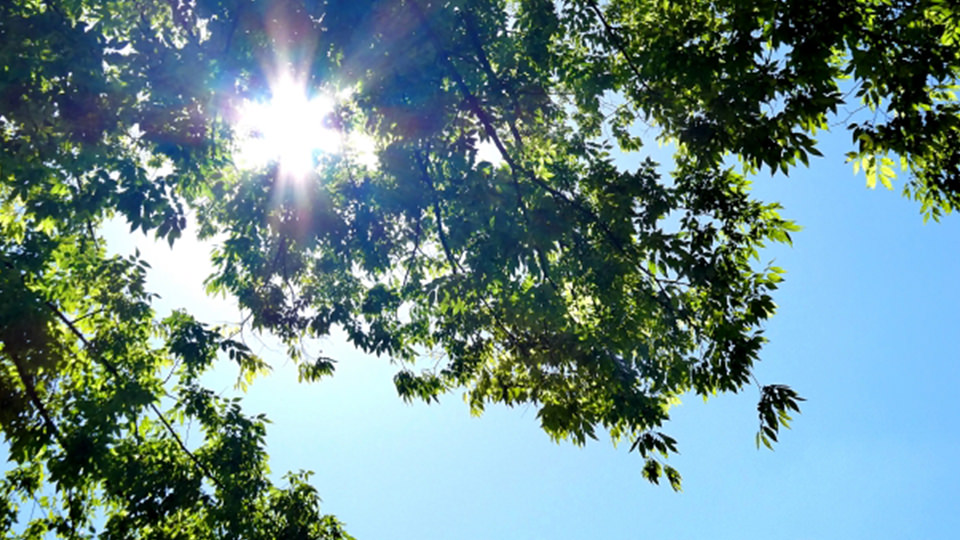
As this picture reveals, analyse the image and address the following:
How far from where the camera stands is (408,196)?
8.98m

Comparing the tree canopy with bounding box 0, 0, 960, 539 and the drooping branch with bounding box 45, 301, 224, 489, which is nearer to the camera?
the tree canopy with bounding box 0, 0, 960, 539

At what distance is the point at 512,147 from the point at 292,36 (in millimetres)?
4180

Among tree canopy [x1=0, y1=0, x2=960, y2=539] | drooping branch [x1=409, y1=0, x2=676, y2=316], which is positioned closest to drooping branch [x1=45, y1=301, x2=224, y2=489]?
tree canopy [x1=0, y1=0, x2=960, y2=539]

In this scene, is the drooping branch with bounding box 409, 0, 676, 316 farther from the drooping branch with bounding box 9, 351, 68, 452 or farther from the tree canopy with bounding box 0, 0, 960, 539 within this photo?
the drooping branch with bounding box 9, 351, 68, 452

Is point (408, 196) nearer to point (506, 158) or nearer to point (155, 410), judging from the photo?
point (506, 158)

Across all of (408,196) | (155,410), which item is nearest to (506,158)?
(408,196)

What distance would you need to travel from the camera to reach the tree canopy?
605cm

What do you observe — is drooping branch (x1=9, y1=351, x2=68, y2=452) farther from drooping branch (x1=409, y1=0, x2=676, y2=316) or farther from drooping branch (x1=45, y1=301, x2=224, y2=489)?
drooping branch (x1=409, y1=0, x2=676, y2=316)

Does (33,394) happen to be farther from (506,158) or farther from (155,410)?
(506,158)

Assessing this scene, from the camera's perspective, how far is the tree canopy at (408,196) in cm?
605

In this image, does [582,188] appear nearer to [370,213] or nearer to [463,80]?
[463,80]

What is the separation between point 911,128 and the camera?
5.18 meters

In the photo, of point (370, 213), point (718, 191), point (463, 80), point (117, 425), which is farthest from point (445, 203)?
point (117, 425)

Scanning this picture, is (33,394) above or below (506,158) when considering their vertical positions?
below
